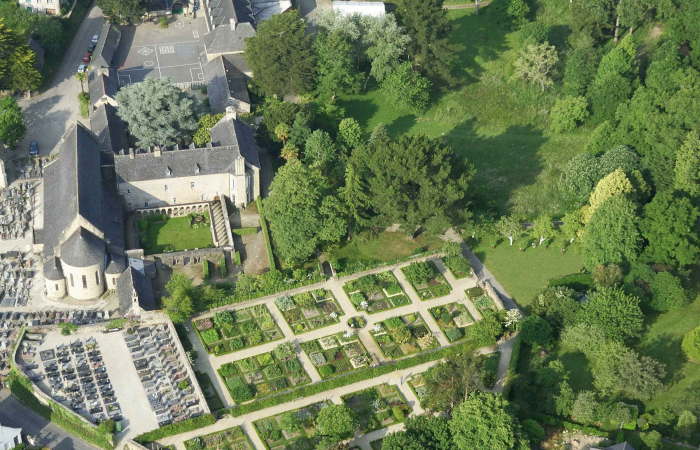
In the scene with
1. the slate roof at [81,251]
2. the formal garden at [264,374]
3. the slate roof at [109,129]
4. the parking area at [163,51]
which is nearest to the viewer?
the formal garden at [264,374]

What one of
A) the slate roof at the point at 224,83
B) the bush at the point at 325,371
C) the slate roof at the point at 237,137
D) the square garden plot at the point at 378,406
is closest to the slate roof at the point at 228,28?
the slate roof at the point at 224,83

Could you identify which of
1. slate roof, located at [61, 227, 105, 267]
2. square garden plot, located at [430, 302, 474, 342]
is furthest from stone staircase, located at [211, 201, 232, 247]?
square garden plot, located at [430, 302, 474, 342]

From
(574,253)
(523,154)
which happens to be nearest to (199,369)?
(574,253)

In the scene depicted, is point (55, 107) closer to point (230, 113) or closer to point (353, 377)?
point (230, 113)

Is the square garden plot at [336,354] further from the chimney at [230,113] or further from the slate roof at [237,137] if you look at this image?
the chimney at [230,113]

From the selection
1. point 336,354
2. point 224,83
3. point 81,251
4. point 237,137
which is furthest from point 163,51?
point 336,354

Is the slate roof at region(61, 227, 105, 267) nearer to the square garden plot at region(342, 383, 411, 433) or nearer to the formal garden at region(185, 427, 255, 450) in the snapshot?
the formal garden at region(185, 427, 255, 450)
